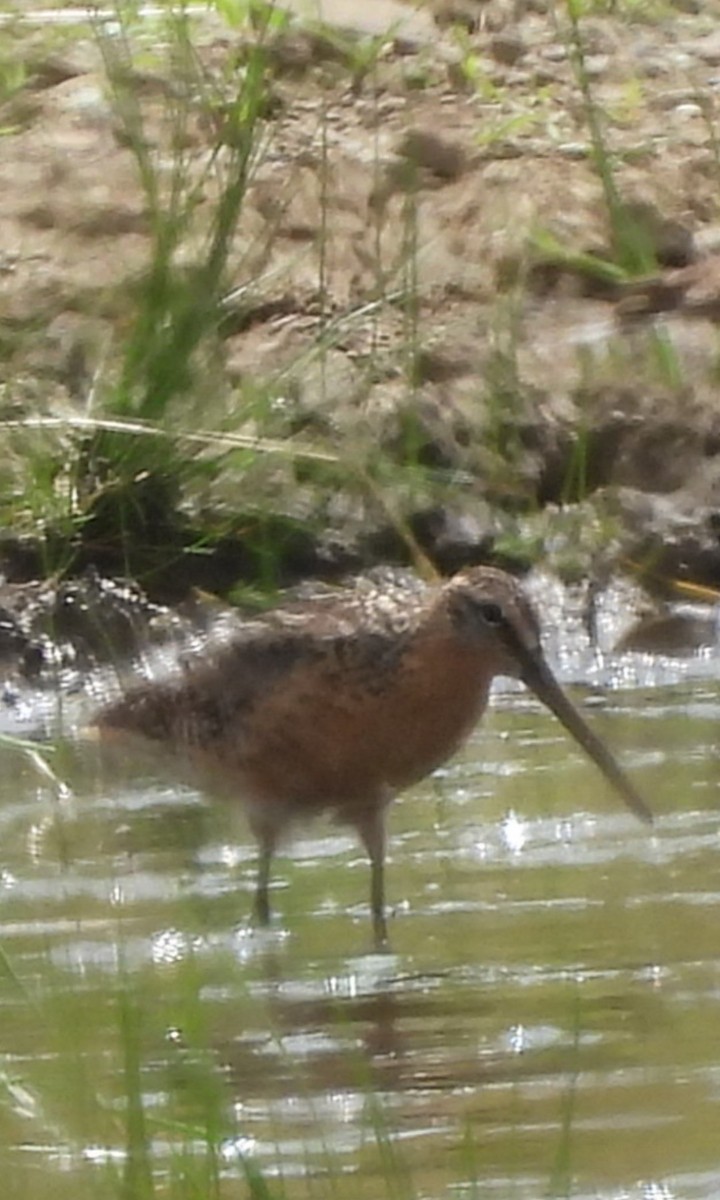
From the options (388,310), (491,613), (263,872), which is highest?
(491,613)

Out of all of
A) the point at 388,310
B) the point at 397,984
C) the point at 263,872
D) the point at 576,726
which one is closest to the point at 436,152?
the point at 388,310

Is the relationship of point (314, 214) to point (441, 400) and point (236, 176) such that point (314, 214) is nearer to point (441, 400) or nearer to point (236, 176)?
point (441, 400)

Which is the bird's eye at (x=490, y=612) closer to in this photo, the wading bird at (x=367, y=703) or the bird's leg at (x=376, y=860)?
the wading bird at (x=367, y=703)

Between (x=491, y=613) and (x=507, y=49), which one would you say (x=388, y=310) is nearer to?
(x=507, y=49)

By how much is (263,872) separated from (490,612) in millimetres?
588

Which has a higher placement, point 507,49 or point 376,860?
point 376,860

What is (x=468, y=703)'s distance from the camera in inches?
221

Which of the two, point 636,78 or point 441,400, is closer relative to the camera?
point 441,400

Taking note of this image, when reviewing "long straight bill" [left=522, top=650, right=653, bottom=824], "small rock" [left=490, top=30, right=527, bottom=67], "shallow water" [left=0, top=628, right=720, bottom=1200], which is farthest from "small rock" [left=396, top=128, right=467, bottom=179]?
"long straight bill" [left=522, top=650, right=653, bottom=824]

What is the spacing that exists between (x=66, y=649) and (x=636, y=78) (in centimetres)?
300

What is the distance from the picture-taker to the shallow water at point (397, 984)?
3.88 m

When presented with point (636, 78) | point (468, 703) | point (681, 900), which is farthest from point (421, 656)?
point (636, 78)

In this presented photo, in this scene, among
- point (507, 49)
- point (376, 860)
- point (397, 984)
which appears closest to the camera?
point (397, 984)

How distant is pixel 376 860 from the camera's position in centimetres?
541
